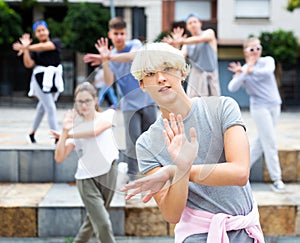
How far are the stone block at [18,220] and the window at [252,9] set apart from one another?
19.3 meters

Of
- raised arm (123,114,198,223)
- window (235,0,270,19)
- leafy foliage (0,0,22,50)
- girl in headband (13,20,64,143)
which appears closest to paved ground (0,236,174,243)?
girl in headband (13,20,64,143)

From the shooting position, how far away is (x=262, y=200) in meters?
4.82

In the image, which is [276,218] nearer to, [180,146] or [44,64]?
[44,64]

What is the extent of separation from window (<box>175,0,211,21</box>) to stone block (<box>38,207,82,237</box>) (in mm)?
18635

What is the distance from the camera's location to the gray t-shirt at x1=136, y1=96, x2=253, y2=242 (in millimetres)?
1802

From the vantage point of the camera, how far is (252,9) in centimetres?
2289

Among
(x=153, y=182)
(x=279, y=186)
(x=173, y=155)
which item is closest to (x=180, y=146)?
(x=173, y=155)

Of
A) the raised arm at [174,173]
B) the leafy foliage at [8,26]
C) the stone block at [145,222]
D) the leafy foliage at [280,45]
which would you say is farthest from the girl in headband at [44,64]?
the leafy foliage at [280,45]

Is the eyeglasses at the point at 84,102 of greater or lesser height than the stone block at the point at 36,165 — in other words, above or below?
above

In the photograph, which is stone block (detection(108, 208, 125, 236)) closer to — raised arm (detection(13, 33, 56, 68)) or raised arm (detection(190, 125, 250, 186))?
raised arm (detection(13, 33, 56, 68))

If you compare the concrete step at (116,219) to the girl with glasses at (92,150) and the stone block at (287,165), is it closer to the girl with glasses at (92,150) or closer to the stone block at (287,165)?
the girl with glasses at (92,150)

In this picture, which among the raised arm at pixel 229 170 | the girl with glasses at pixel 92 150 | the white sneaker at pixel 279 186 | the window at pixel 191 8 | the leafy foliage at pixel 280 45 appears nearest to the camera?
the raised arm at pixel 229 170

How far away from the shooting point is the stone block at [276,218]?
4672mm

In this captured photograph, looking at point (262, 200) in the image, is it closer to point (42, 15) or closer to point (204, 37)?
point (204, 37)
